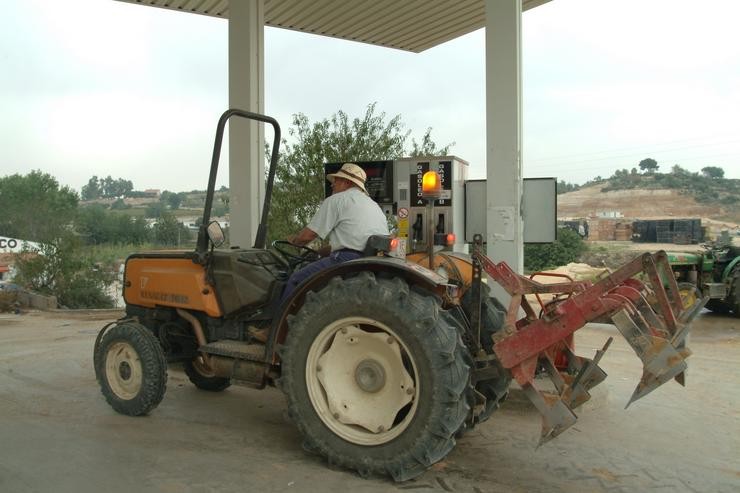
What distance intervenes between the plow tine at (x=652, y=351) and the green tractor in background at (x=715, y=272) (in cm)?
892

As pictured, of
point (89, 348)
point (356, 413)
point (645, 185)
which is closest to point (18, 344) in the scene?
point (89, 348)

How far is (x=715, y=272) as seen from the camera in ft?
38.3

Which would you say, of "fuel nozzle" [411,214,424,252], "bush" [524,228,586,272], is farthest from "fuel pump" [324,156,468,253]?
"bush" [524,228,586,272]

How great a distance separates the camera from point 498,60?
6.20 meters

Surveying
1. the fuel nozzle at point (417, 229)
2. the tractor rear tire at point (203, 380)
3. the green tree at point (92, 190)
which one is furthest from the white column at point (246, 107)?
the green tree at point (92, 190)

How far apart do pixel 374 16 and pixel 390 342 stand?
23.9ft

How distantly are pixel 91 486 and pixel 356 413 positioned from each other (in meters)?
1.57

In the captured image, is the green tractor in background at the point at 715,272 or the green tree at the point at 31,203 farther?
the green tree at the point at 31,203

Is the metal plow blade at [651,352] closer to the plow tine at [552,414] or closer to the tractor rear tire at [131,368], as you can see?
the plow tine at [552,414]

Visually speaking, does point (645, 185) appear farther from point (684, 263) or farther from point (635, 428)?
point (635, 428)

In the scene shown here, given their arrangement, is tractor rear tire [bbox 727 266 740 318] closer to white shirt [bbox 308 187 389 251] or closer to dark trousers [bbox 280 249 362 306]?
white shirt [bbox 308 187 389 251]

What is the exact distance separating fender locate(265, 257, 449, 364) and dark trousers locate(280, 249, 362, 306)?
0.10 metres

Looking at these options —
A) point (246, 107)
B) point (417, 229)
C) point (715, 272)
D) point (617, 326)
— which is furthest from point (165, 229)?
point (617, 326)

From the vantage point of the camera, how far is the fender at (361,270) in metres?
3.58
